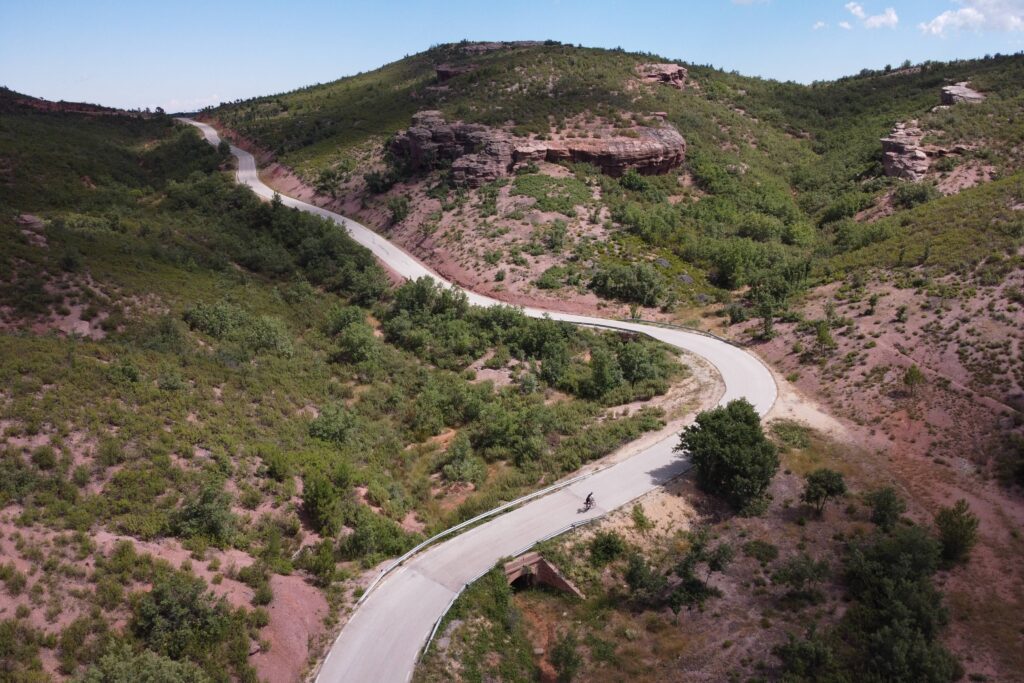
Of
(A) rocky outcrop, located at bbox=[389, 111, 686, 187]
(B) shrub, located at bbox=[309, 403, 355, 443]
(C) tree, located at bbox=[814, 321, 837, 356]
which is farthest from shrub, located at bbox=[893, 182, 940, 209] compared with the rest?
(B) shrub, located at bbox=[309, 403, 355, 443]

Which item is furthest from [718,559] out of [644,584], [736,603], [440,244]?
[440,244]

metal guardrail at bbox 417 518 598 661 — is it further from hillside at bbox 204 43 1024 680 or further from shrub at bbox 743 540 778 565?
shrub at bbox 743 540 778 565

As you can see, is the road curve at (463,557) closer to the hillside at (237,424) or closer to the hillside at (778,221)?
the hillside at (237,424)

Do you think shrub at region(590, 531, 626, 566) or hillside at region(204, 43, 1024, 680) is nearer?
shrub at region(590, 531, 626, 566)

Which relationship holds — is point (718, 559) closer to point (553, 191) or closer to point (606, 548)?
point (606, 548)

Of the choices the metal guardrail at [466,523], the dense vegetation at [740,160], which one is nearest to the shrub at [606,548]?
the metal guardrail at [466,523]

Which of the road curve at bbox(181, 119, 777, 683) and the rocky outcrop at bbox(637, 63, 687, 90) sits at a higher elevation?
the rocky outcrop at bbox(637, 63, 687, 90)
